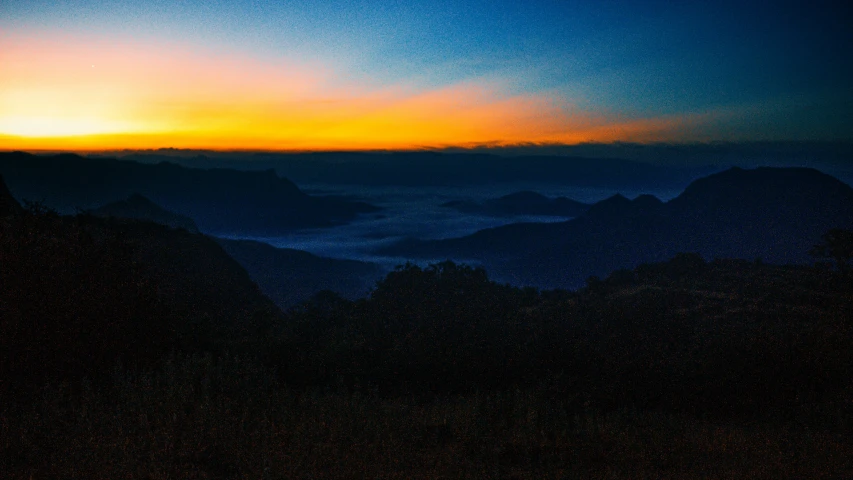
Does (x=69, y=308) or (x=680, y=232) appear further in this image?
(x=680, y=232)

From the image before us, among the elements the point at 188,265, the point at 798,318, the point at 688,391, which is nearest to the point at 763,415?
the point at 688,391

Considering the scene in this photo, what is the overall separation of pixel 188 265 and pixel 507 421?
38435 millimetres

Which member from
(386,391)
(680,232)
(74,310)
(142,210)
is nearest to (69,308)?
(74,310)

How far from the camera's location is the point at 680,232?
158 m

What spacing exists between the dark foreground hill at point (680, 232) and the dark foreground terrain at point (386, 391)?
4615 inches

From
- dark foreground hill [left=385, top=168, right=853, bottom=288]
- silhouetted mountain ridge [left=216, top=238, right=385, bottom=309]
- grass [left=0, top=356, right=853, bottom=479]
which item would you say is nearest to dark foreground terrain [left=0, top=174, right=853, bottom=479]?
grass [left=0, top=356, right=853, bottom=479]

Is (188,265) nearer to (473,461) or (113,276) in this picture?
(113,276)

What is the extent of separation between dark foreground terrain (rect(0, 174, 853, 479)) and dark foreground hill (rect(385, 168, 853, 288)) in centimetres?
11721

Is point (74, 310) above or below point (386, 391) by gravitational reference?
above

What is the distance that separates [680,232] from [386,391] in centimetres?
16633

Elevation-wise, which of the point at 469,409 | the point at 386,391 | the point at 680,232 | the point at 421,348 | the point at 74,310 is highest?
the point at 74,310

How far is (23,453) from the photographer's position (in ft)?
17.8

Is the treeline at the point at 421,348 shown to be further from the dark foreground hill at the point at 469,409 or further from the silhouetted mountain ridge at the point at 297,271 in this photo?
the silhouetted mountain ridge at the point at 297,271

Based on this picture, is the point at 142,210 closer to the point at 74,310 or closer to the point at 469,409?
the point at 74,310
